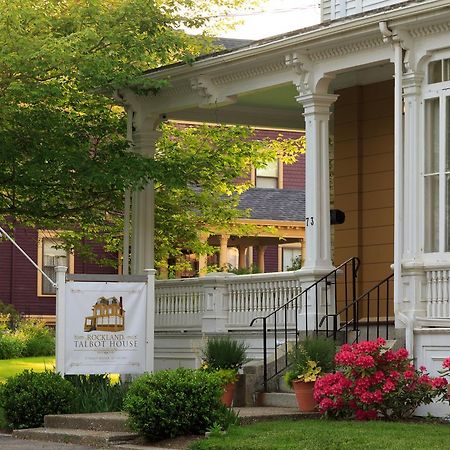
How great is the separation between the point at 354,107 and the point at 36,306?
23009 millimetres

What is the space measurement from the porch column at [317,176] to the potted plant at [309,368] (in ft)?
6.14

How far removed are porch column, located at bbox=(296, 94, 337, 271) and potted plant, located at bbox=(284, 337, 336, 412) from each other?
187 centimetres

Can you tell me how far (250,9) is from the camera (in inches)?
1235

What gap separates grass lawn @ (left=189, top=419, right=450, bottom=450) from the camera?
14.1 m

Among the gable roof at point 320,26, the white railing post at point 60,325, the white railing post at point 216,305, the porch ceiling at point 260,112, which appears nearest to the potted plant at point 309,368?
the white railing post at point 60,325

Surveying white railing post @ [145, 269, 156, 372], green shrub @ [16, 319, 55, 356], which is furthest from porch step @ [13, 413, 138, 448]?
green shrub @ [16, 319, 55, 356]

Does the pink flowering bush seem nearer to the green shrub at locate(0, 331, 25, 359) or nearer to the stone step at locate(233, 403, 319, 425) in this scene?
the stone step at locate(233, 403, 319, 425)

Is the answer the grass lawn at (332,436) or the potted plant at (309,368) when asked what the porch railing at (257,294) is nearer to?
the potted plant at (309,368)

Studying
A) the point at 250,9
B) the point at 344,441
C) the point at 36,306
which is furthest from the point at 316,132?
the point at 36,306

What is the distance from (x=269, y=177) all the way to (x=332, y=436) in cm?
3075

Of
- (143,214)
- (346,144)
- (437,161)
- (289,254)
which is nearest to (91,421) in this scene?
(437,161)

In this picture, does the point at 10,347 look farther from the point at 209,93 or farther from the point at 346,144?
the point at 346,144

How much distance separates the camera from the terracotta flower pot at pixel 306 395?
17375 millimetres

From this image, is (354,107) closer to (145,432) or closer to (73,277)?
(73,277)
